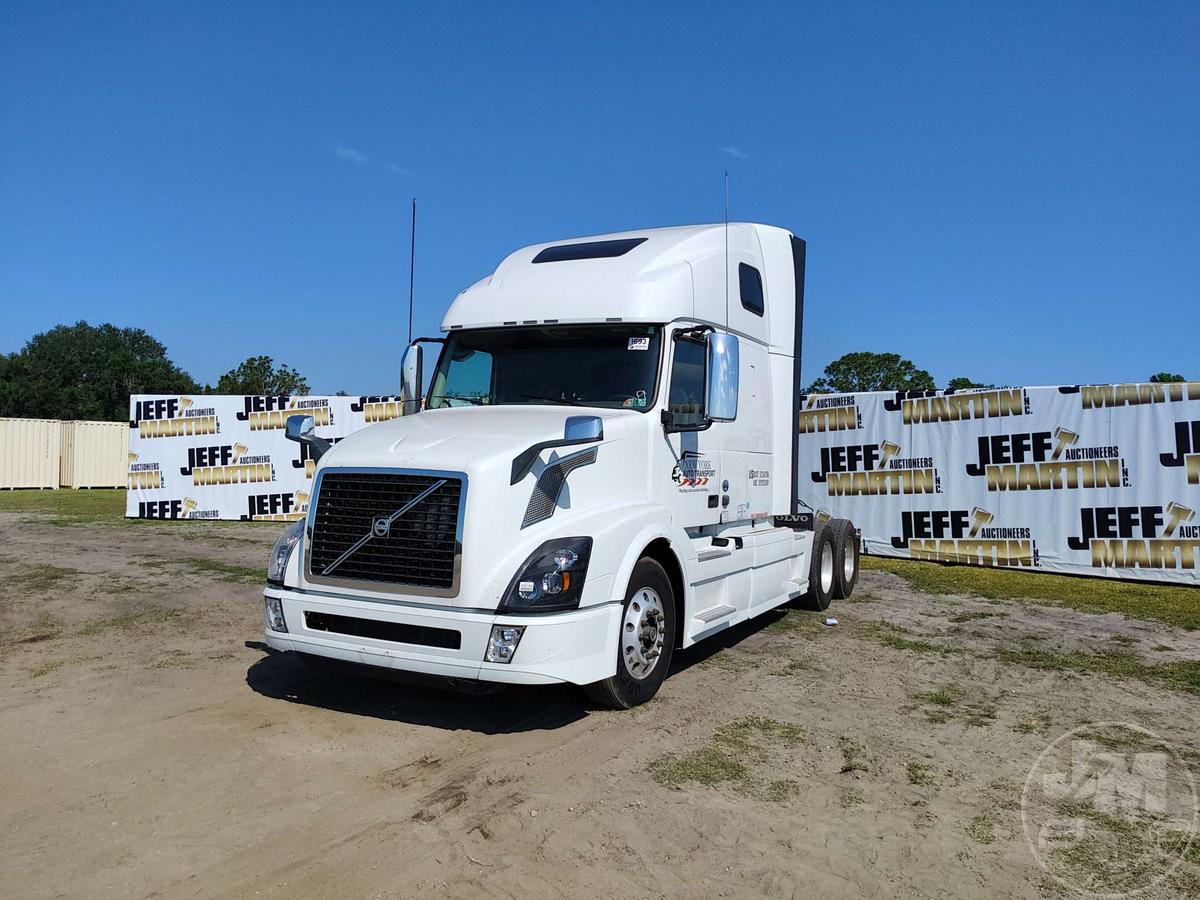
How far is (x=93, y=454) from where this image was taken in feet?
123

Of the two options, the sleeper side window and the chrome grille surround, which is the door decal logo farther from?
the chrome grille surround

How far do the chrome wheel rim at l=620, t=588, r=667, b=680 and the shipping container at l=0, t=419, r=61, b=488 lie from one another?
37.2m

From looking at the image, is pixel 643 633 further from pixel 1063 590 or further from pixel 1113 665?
pixel 1063 590

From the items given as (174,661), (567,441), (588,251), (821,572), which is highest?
(588,251)

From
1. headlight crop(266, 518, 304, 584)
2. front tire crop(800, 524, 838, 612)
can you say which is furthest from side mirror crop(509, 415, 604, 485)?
front tire crop(800, 524, 838, 612)

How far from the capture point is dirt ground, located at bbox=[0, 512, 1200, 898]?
3.50 meters

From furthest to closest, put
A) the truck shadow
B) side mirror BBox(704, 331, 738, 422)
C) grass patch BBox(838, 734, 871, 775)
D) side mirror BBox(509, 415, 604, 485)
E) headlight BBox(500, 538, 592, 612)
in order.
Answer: side mirror BBox(704, 331, 738, 422) < the truck shadow < side mirror BBox(509, 415, 604, 485) < headlight BBox(500, 538, 592, 612) < grass patch BBox(838, 734, 871, 775)

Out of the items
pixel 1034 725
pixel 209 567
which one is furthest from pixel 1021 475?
pixel 209 567

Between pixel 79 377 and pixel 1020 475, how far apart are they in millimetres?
79371

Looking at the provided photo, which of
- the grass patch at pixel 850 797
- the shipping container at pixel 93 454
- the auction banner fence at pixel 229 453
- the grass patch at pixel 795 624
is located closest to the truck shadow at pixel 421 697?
the grass patch at pixel 850 797

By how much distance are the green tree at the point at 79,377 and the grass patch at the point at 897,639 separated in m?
70.4

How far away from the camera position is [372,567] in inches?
202

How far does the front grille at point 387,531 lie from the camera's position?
4.95 metres

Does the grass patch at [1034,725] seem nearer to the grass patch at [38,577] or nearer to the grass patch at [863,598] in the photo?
the grass patch at [863,598]
